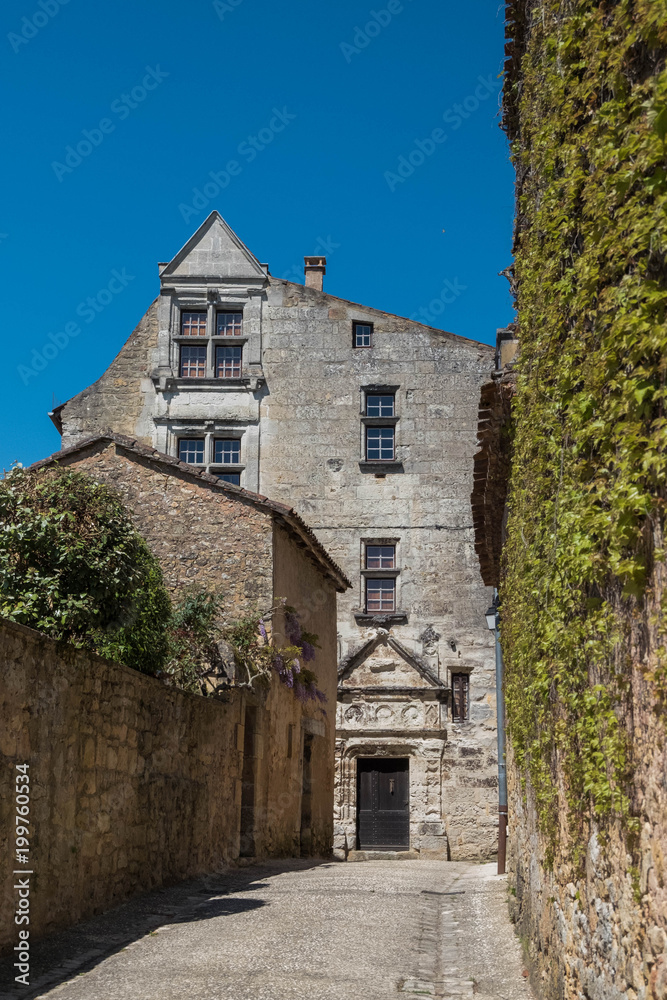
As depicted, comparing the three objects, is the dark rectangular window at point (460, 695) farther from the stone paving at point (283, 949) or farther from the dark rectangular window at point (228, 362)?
the stone paving at point (283, 949)

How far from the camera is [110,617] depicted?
342 inches

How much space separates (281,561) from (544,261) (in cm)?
916

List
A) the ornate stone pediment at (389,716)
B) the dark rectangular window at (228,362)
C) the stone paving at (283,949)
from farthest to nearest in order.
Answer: the dark rectangular window at (228,362), the ornate stone pediment at (389,716), the stone paving at (283,949)

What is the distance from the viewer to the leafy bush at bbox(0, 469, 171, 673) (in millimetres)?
8203

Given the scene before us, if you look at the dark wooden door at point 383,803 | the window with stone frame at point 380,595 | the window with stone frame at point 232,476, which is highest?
the window with stone frame at point 232,476

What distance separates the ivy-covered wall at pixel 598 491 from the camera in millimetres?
2908

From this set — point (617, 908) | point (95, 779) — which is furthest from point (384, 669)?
point (617, 908)

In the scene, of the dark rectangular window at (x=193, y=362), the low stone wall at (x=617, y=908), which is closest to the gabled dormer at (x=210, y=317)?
the dark rectangular window at (x=193, y=362)

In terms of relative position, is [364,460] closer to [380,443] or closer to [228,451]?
[380,443]

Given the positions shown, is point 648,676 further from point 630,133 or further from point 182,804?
point 182,804

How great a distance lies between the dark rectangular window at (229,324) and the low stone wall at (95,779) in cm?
1295

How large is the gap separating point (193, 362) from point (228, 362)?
753mm

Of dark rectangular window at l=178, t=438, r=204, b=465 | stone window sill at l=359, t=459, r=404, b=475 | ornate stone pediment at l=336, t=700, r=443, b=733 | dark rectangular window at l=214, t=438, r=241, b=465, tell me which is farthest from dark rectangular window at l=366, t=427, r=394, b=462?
ornate stone pediment at l=336, t=700, r=443, b=733

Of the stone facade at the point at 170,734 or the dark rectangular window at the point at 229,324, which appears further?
the dark rectangular window at the point at 229,324
